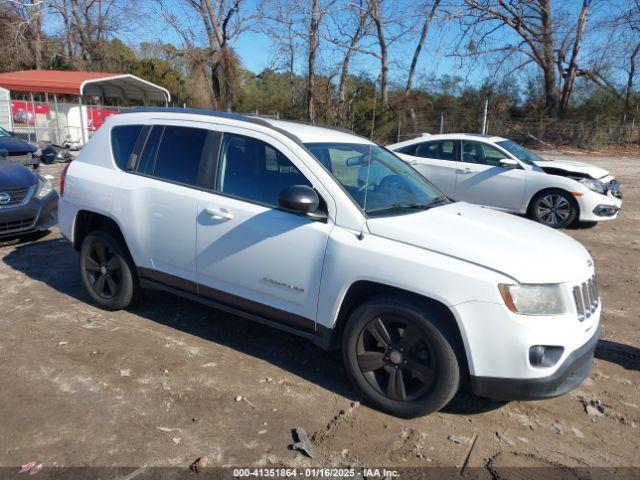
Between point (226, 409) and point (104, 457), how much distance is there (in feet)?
2.55

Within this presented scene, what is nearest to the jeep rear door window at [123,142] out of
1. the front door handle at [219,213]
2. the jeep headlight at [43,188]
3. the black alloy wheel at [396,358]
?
the front door handle at [219,213]

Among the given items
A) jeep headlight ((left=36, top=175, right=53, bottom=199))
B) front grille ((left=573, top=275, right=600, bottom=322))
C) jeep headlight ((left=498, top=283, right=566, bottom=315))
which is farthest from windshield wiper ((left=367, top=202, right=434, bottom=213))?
jeep headlight ((left=36, top=175, right=53, bottom=199))

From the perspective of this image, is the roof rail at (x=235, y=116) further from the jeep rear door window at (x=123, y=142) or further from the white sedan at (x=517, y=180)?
the white sedan at (x=517, y=180)

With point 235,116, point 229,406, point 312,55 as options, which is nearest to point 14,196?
point 235,116

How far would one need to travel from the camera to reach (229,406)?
3484 millimetres

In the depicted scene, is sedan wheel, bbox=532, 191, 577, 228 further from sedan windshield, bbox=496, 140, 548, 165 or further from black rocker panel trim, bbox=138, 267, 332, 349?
black rocker panel trim, bbox=138, 267, 332, 349

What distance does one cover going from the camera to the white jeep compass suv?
121 inches

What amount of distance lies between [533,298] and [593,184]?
7233 mm

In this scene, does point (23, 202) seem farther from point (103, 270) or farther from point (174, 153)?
point (174, 153)

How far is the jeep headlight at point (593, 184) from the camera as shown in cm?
917

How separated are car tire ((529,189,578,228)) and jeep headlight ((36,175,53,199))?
7.67 m

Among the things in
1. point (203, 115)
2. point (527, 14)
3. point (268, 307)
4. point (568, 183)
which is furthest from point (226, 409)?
point (527, 14)

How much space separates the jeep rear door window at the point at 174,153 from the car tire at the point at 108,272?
2.61 ft

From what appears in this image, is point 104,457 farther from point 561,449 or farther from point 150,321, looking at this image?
point 561,449
